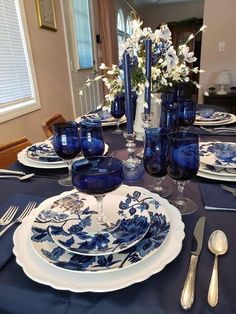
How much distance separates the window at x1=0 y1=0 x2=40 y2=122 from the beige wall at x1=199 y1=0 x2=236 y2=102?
2244 millimetres

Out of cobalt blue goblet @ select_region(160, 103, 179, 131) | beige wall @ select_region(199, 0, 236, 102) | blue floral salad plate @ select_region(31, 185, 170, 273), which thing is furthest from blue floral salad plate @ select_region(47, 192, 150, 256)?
beige wall @ select_region(199, 0, 236, 102)

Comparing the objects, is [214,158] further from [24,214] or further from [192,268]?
[24,214]

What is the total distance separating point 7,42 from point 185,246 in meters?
2.26

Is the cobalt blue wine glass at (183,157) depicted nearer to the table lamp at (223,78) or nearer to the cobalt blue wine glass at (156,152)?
the cobalt blue wine glass at (156,152)

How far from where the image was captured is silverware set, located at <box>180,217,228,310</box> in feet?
1.29

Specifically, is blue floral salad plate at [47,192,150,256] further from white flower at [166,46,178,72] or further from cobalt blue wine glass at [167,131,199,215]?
white flower at [166,46,178,72]

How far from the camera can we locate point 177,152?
607 millimetres

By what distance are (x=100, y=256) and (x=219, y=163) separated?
528 mm

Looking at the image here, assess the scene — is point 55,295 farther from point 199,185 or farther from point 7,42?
point 7,42

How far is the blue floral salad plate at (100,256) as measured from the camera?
441 millimetres

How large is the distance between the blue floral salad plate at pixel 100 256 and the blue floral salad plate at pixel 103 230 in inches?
0.4

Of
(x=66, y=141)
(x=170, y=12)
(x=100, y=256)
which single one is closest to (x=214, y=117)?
(x=66, y=141)

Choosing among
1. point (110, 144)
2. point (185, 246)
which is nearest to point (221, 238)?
point (185, 246)

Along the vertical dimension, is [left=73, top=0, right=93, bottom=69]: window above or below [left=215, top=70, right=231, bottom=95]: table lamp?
above
